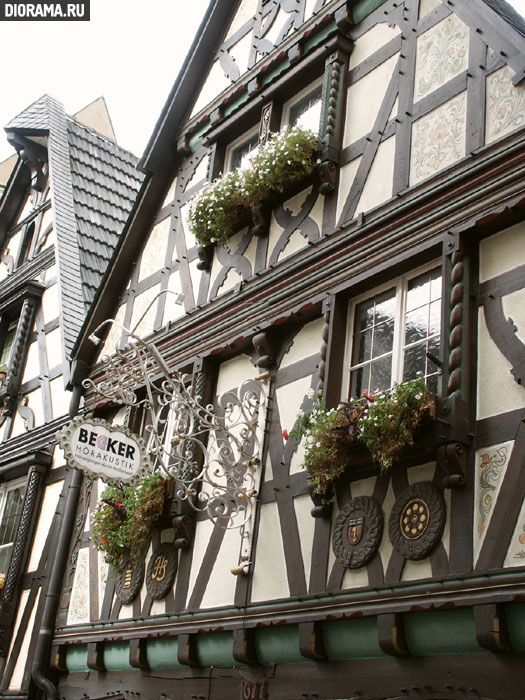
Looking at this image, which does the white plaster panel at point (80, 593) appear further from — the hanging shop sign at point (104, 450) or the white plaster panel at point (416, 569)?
the white plaster panel at point (416, 569)

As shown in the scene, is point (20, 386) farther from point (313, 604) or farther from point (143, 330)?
point (313, 604)

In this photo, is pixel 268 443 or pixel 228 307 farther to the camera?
pixel 228 307

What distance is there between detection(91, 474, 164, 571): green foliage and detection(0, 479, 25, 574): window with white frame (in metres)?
2.84

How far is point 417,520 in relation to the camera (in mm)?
6078

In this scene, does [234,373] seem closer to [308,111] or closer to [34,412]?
[308,111]

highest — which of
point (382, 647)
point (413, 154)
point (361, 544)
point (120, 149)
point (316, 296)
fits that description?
point (120, 149)

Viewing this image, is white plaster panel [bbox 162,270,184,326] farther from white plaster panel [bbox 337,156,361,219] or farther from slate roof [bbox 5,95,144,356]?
white plaster panel [bbox 337,156,361,219]

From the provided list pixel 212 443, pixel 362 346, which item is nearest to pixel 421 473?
pixel 362 346

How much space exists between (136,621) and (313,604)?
2.62m

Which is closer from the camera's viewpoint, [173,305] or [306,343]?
[306,343]

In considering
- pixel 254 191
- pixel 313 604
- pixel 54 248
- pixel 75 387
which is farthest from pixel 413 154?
pixel 54 248

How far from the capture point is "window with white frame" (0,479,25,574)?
11734 mm

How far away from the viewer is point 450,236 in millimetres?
6750

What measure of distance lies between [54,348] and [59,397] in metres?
0.93
